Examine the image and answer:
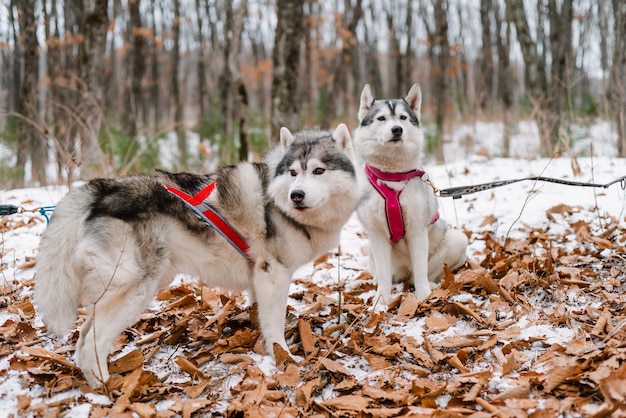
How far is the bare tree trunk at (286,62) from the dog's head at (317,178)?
3724mm

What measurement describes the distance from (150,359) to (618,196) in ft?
16.3

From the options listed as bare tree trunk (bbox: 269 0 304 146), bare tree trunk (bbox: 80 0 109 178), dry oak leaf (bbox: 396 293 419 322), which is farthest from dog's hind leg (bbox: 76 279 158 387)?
bare tree trunk (bbox: 80 0 109 178)

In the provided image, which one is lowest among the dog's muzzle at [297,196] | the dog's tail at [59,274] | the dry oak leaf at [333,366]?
the dry oak leaf at [333,366]

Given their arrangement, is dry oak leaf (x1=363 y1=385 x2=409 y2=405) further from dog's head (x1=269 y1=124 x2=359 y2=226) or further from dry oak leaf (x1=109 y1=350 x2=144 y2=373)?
dry oak leaf (x1=109 y1=350 x2=144 y2=373)

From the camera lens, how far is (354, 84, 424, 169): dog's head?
3.60 meters

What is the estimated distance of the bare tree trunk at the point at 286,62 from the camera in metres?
6.77

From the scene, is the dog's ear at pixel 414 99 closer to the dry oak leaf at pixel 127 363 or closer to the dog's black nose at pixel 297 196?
the dog's black nose at pixel 297 196

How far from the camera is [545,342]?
8.85ft

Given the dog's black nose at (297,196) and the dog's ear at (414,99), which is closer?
the dog's black nose at (297,196)

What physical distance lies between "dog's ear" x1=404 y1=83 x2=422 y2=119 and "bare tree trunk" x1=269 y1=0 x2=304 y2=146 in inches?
117

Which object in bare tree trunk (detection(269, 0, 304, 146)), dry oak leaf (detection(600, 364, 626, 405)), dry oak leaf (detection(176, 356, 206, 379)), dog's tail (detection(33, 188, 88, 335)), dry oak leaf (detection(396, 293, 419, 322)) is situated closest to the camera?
dry oak leaf (detection(600, 364, 626, 405))

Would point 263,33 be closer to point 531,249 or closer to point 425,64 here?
point 425,64

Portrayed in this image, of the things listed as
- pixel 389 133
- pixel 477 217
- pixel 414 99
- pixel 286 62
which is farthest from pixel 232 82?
pixel 389 133

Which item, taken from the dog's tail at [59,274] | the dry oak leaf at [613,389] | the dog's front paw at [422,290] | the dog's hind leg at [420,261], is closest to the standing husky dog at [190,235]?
the dog's tail at [59,274]
